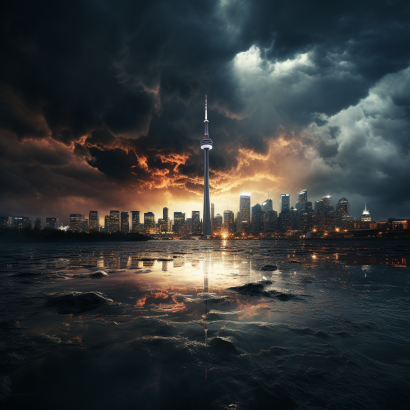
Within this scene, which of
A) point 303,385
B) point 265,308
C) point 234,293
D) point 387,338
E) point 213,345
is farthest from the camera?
point 234,293

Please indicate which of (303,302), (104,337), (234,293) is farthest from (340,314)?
(104,337)

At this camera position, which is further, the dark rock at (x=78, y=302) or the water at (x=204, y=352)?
the dark rock at (x=78, y=302)

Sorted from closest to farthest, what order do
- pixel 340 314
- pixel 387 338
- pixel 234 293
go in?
pixel 387 338
pixel 340 314
pixel 234 293

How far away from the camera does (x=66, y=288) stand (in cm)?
1392

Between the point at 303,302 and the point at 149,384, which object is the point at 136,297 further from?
the point at 303,302

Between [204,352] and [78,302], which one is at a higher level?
[204,352]

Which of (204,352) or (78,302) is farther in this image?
(78,302)

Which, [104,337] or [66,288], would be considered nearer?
[104,337]

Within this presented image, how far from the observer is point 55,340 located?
665 centimetres

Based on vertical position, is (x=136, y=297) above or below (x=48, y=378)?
below

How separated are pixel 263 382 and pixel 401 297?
482 inches

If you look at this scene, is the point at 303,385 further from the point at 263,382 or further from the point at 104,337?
the point at 104,337

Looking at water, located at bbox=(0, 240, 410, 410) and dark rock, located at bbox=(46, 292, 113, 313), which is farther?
dark rock, located at bbox=(46, 292, 113, 313)

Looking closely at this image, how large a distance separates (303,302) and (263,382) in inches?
292
